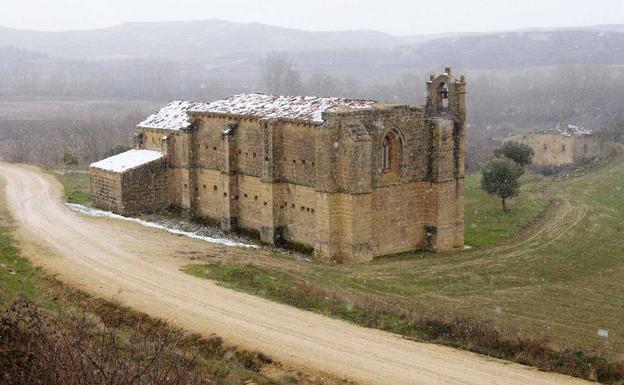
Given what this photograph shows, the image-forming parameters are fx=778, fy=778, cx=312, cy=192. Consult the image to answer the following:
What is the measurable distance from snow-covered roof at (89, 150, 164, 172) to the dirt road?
5.38 m

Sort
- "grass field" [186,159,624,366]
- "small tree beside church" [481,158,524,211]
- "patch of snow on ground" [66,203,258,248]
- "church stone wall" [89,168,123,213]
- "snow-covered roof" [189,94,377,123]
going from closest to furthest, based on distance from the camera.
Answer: "grass field" [186,159,624,366] → "snow-covered roof" [189,94,377,123] → "patch of snow on ground" [66,203,258,248] → "church stone wall" [89,168,123,213] → "small tree beside church" [481,158,524,211]

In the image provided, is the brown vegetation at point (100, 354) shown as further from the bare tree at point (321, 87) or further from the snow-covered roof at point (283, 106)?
the bare tree at point (321, 87)

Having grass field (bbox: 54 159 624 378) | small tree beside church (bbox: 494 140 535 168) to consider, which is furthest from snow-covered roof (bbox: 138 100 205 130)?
small tree beside church (bbox: 494 140 535 168)

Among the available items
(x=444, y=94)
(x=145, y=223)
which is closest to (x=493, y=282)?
(x=444, y=94)

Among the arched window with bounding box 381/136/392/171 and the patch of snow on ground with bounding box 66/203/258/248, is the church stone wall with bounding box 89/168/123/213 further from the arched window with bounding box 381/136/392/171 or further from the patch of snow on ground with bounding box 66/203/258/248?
the arched window with bounding box 381/136/392/171

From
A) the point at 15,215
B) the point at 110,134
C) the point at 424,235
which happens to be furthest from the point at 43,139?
the point at 424,235

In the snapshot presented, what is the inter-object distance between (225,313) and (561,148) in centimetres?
5559

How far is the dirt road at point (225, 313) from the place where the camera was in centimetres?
1791

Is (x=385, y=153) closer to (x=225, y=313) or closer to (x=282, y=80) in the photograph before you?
(x=225, y=313)

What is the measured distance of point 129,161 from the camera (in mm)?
39562

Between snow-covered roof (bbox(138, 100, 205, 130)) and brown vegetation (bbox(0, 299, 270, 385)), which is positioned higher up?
snow-covered roof (bbox(138, 100, 205, 130))

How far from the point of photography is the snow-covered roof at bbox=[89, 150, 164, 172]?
38688mm

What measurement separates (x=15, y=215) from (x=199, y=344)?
18701 mm

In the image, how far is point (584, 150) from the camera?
70812 mm
